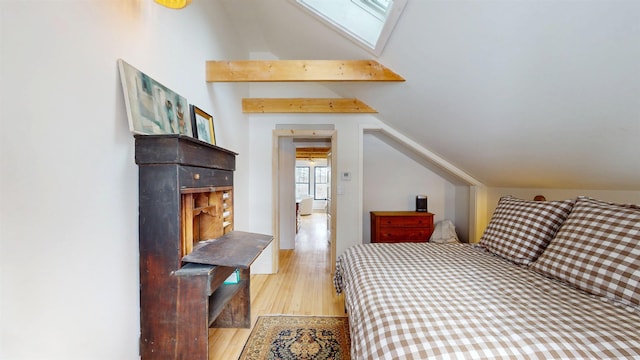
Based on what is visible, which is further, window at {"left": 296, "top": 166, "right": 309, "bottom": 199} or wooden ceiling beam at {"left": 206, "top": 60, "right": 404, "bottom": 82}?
window at {"left": 296, "top": 166, "right": 309, "bottom": 199}

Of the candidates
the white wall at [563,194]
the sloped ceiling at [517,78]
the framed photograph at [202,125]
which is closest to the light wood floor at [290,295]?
the framed photograph at [202,125]

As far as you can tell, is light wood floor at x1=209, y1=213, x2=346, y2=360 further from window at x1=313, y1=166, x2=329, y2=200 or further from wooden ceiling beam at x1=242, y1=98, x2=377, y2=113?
window at x1=313, y1=166, x2=329, y2=200

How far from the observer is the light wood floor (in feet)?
6.23

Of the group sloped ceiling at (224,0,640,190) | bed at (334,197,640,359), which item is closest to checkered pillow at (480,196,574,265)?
bed at (334,197,640,359)

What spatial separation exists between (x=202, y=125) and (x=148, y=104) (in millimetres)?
679

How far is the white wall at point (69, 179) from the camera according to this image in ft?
2.56

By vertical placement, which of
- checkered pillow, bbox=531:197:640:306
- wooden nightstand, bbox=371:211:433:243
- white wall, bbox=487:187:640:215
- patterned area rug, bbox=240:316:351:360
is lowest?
patterned area rug, bbox=240:316:351:360

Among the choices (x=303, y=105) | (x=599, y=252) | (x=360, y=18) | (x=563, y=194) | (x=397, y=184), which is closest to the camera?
(x=599, y=252)

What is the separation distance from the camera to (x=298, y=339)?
6.19 feet

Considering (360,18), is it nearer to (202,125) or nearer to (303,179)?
(202,125)

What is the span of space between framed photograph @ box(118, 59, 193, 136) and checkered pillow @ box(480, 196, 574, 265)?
7.59 ft

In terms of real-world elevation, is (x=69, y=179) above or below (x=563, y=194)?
above

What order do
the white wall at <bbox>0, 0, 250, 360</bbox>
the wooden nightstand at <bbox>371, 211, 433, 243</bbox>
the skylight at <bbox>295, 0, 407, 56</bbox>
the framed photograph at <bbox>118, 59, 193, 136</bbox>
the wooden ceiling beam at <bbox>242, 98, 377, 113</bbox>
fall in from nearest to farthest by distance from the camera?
the white wall at <bbox>0, 0, 250, 360</bbox> < the framed photograph at <bbox>118, 59, 193, 136</bbox> < the skylight at <bbox>295, 0, 407, 56</bbox> < the wooden ceiling beam at <bbox>242, 98, 377, 113</bbox> < the wooden nightstand at <bbox>371, 211, 433, 243</bbox>

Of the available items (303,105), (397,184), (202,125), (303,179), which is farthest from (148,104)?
(303,179)
